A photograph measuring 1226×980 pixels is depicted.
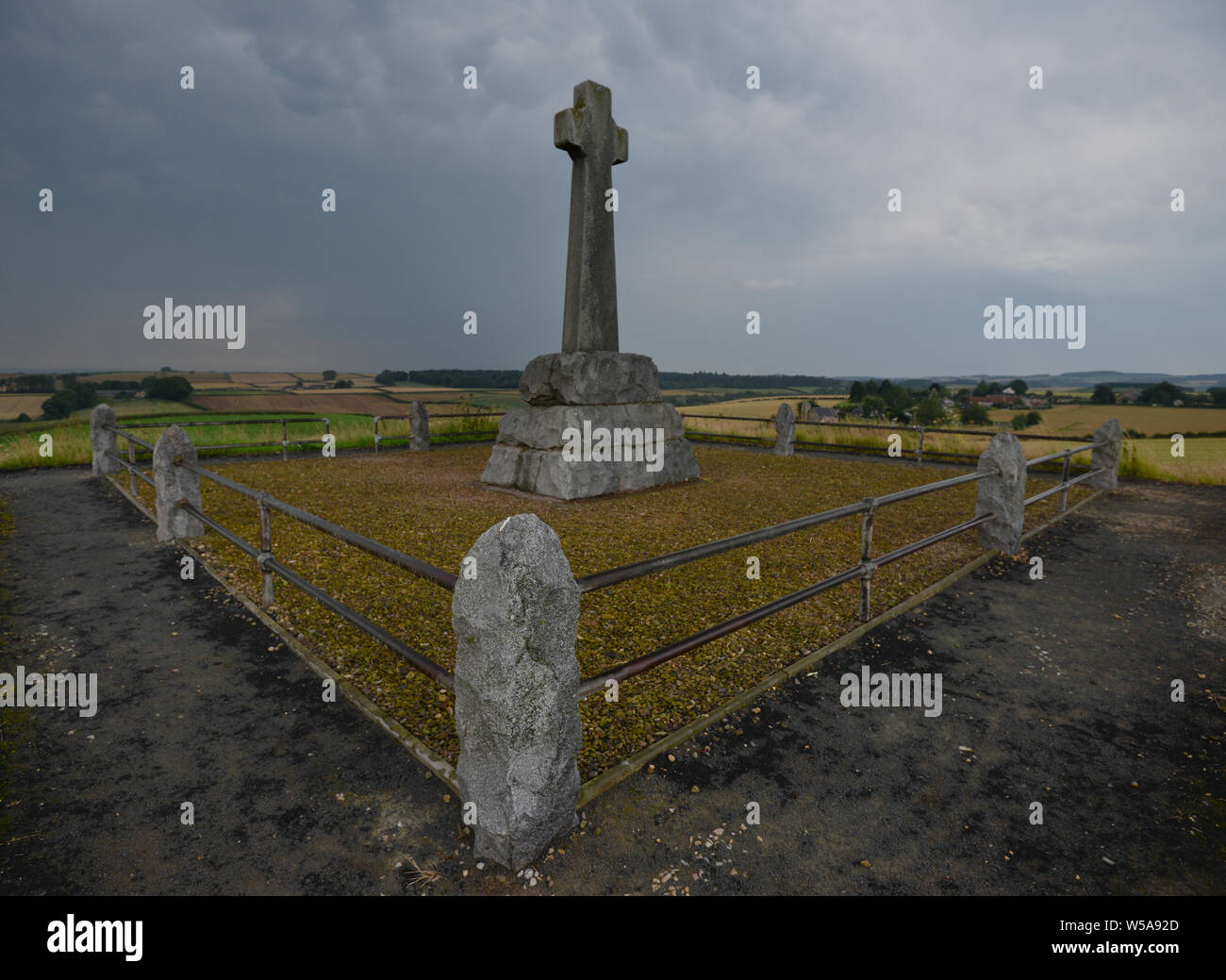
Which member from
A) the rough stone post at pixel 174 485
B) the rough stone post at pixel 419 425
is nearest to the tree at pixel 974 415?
the rough stone post at pixel 419 425

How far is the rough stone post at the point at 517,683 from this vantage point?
241 centimetres

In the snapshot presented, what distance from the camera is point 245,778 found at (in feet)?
9.98

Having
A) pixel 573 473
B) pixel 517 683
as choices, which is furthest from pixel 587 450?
pixel 517 683

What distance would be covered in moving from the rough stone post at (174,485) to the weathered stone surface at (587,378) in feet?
16.6

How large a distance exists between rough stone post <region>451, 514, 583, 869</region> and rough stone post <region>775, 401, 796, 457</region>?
14005mm

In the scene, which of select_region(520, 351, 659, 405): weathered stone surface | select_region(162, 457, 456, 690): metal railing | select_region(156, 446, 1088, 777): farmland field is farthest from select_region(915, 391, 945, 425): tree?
select_region(162, 457, 456, 690): metal railing

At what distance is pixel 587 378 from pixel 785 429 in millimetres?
7473

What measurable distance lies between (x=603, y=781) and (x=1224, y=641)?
16.9 feet

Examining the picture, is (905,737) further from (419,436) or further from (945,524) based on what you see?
(419,436)

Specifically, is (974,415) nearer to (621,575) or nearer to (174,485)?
(621,575)

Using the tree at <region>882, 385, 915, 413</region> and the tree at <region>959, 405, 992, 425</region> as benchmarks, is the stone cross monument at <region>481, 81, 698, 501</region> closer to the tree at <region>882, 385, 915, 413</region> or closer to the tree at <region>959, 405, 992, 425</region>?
the tree at <region>959, 405, 992, 425</region>

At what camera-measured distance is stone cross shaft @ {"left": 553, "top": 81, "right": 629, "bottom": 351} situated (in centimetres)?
1024
